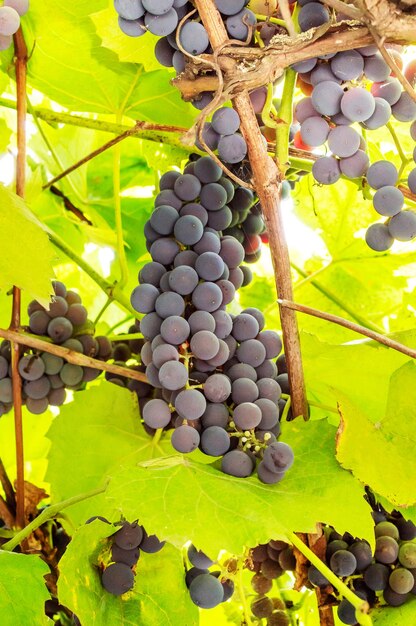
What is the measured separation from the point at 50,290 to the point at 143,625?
0.39 meters

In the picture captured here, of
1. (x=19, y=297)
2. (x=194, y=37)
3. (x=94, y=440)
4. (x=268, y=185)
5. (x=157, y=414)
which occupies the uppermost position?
(x=194, y=37)

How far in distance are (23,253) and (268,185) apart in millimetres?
294

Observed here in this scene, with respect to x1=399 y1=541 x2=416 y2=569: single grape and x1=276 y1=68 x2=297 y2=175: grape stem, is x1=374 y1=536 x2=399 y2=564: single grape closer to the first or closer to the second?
x1=399 y1=541 x2=416 y2=569: single grape

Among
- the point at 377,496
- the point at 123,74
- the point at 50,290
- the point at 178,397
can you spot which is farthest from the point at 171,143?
the point at 377,496

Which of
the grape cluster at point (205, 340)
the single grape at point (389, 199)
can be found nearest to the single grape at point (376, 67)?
the single grape at point (389, 199)

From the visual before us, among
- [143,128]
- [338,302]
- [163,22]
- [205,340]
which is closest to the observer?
[163,22]

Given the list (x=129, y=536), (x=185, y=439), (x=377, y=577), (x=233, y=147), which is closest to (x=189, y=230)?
(x=233, y=147)

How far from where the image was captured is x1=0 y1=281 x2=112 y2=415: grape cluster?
1005 millimetres

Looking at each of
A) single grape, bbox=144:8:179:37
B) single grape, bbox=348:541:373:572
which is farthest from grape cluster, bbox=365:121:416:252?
single grape, bbox=348:541:373:572

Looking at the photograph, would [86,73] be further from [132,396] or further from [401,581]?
[401,581]

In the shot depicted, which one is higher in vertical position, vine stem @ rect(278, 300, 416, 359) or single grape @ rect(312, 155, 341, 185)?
single grape @ rect(312, 155, 341, 185)

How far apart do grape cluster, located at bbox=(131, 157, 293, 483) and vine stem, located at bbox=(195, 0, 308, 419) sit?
0.05m

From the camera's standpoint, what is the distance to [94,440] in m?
1.06

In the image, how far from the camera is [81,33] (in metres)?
1.00
